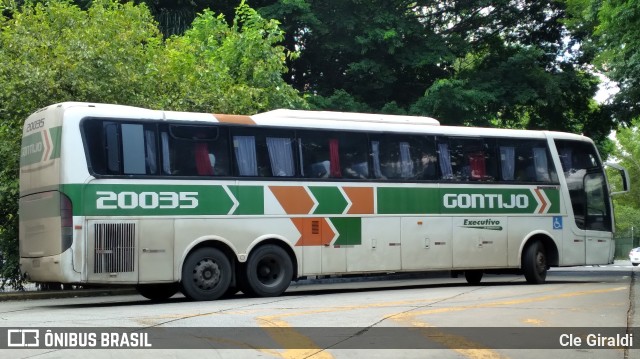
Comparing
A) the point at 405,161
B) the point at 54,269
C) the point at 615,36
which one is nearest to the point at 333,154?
the point at 405,161

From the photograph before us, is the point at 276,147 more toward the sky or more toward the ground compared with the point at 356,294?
more toward the sky

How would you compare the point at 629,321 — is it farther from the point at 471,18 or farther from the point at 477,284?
the point at 471,18

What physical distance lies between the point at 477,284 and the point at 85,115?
10.4 metres

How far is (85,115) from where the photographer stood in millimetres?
16734

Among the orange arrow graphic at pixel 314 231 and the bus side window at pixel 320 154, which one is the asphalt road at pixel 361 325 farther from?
the bus side window at pixel 320 154

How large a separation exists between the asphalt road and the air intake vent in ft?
2.54

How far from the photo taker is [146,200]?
17.1 m

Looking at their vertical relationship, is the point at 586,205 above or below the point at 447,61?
below

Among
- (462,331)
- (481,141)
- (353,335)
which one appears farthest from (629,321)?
(481,141)

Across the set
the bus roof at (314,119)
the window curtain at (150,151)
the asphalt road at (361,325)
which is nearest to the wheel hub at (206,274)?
the asphalt road at (361,325)

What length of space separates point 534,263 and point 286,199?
6.63 meters

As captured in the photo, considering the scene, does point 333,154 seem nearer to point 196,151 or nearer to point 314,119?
point 314,119

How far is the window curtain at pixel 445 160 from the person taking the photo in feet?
69.6

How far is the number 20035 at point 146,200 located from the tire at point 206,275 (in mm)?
933
